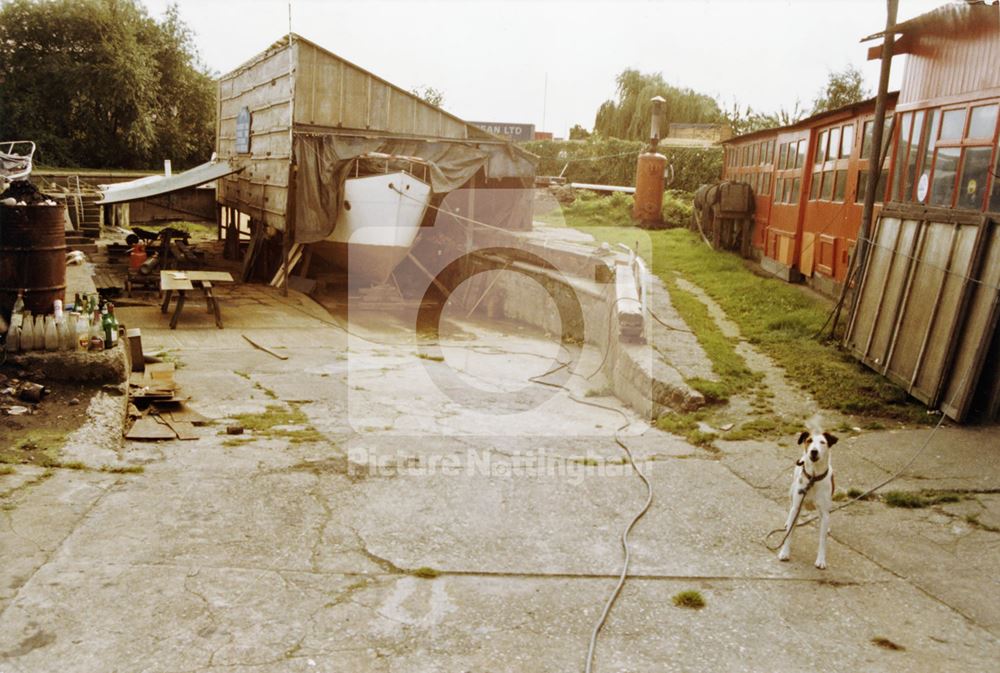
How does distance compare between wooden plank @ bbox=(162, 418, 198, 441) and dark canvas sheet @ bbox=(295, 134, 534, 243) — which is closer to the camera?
wooden plank @ bbox=(162, 418, 198, 441)

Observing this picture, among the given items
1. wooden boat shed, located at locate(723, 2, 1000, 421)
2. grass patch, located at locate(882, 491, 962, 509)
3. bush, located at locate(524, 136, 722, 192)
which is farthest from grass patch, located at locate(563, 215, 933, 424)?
bush, located at locate(524, 136, 722, 192)

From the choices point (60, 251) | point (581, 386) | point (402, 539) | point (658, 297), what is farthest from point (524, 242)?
point (402, 539)

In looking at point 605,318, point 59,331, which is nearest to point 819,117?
point 605,318

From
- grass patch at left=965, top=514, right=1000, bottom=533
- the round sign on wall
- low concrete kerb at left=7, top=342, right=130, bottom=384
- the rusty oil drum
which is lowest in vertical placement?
grass patch at left=965, top=514, right=1000, bottom=533

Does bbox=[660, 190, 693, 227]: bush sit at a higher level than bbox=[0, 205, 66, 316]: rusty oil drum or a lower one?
higher

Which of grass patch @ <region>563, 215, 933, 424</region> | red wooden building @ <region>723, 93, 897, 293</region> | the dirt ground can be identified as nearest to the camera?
the dirt ground

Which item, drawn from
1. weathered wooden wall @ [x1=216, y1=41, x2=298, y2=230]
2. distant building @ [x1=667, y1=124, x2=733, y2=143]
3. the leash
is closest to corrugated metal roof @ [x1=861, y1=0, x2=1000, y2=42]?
the leash

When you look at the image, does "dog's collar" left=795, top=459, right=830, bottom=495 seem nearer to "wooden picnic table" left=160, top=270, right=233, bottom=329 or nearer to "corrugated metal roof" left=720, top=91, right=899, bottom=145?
"corrugated metal roof" left=720, top=91, right=899, bottom=145

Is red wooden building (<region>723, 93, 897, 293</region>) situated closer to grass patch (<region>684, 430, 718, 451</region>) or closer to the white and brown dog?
grass patch (<region>684, 430, 718, 451</region>)

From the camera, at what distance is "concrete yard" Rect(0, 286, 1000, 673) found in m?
3.79

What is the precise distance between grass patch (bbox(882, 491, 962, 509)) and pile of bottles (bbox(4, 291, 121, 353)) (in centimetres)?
721

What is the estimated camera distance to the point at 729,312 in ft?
41.9

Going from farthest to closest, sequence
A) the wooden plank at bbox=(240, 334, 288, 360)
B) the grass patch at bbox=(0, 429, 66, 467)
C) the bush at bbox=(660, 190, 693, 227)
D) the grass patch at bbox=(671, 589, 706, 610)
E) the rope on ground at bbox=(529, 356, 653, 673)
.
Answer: the bush at bbox=(660, 190, 693, 227), the wooden plank at bbox=(240, 334, 288, 360), the grass patch at bbox=(0, 429, 66, 467), the grass patch at bbox=(671, 589, 706, 610), the rope on ground at bbox=(529, 356, 653, 673)

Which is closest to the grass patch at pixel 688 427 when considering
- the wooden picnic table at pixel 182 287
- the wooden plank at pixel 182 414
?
the wooden plank at pixel 182 414
